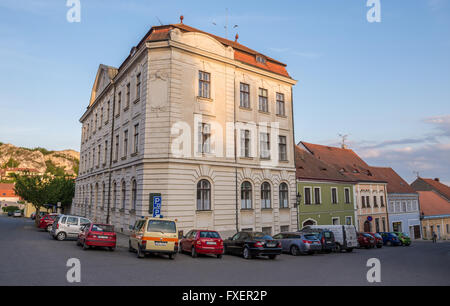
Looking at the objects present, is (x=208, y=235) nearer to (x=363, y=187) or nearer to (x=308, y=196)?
(x=308, y=196)

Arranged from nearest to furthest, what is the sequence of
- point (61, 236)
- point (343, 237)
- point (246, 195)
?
1. point (61, 236)
2. point (343, 237)
3. point (246, 195)

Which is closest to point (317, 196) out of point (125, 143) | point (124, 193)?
point (124, 193)

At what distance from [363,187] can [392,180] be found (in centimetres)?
1228

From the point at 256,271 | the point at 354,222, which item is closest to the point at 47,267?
the point at 256,271

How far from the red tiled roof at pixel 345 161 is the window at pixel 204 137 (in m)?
21.8

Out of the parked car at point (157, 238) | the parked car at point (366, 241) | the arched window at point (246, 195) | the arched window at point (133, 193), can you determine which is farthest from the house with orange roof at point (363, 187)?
the parked car at point (157, 238)

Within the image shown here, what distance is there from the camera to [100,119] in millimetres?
35000

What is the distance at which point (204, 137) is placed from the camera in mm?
23500

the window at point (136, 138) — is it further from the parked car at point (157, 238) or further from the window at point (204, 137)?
the parked car at point (157, 238)

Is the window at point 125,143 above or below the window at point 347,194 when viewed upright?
above

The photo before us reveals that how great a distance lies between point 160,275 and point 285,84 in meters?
23.8

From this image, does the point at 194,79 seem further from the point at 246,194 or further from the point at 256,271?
the point at 256,271

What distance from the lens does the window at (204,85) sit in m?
23.9

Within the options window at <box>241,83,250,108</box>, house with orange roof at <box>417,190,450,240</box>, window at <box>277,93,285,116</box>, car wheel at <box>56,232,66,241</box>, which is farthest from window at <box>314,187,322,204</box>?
house with orange roof at <box>417,190,450,240</box>
